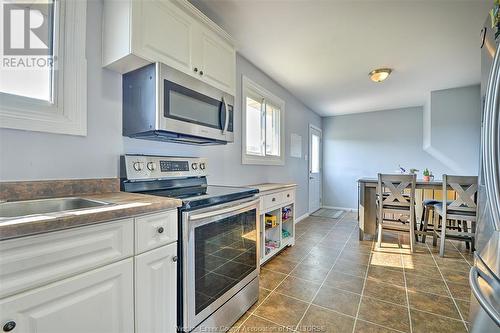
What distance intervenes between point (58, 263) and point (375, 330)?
1.79 meters

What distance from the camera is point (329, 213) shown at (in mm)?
5191

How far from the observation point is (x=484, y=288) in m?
0.84

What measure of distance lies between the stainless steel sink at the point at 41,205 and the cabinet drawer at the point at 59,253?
0.21 meters

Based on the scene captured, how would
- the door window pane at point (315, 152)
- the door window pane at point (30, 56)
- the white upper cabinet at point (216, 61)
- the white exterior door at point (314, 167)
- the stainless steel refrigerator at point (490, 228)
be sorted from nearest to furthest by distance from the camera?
the stainless steel refrigerator at point (490, 228), the door window pane at point (30, 56), the white upper cabinet at point (216, 61), the white exterior door at point (314, 167), the door window pane at point (315, 152)

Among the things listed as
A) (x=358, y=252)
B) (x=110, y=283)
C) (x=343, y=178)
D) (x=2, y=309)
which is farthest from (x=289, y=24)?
(x=343, y=178)

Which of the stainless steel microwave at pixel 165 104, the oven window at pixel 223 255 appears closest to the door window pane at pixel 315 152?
the oven window at pixel 223 255

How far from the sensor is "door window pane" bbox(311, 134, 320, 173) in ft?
17.9

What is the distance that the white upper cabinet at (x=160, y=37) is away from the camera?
4.23ft

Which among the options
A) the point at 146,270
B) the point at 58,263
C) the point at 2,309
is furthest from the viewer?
the point at 146,270

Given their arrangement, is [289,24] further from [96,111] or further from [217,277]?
[217,277]

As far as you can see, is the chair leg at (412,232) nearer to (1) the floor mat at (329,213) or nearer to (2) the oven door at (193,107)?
(1) the floor mat at (329,213)

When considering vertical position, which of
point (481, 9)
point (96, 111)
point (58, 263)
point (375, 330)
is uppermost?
point (481, 9)

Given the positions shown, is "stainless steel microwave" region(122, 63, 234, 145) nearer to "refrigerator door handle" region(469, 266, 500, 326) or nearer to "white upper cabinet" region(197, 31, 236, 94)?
"white upper cabinet" region(197, 31, 236, 94)

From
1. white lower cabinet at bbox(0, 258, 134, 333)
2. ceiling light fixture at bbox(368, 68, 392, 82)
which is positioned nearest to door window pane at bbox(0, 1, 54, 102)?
white lower cabinet at bbox(0, 258, 134, 333)
